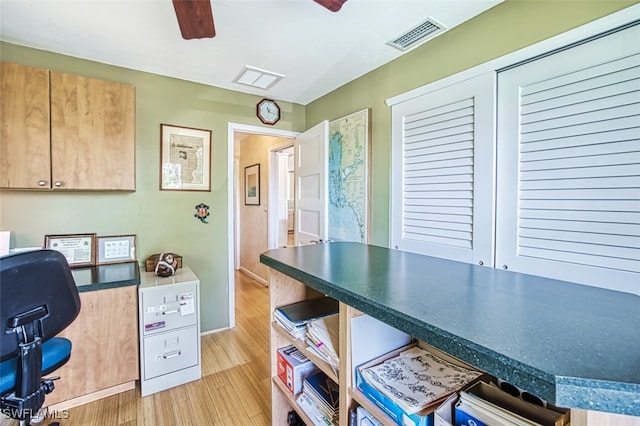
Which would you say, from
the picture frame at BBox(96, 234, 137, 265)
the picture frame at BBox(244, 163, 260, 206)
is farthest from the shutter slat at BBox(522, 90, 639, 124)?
the picture frame at BBox(244, 163, 260, 206)

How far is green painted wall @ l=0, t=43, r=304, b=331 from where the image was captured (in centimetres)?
217

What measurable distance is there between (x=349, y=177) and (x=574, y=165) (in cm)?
164

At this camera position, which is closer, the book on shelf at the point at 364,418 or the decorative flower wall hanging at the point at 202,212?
the book on shelf at the point at 364,418

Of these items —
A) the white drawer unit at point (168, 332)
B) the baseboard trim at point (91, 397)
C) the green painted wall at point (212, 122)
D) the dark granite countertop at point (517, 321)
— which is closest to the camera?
the dark granite countertop at point (517, 321)

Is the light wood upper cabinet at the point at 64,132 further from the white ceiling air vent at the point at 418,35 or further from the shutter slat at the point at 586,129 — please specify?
the shutter slat at the point at 586,129

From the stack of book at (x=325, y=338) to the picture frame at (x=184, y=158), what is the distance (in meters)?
2.11

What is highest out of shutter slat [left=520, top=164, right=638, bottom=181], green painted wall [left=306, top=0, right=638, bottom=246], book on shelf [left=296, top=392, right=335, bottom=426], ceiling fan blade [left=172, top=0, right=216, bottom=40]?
green painted wall [left=306, top=0, right=638, bottom=246]

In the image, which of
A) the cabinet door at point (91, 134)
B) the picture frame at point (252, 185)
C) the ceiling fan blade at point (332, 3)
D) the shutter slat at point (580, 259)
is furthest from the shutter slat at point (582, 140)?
the picture frame at point (252, 185)

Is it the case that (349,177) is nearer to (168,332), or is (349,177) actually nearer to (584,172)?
(584,172)

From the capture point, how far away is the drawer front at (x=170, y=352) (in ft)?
6.51

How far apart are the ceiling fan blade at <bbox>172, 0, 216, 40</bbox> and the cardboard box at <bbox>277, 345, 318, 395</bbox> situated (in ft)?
5.14

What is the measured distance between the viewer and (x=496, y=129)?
5.60 ft

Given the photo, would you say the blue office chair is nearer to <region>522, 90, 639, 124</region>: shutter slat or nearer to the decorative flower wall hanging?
the decorative flower wall hanging

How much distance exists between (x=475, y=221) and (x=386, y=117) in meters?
1.10
